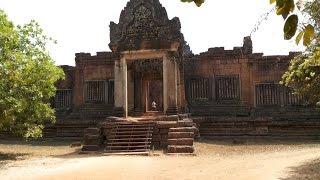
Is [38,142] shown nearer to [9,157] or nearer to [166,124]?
[9,157]

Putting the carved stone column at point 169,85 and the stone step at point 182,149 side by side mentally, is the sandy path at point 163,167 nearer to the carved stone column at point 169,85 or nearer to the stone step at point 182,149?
the stone step at point 182,149

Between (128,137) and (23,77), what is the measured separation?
427 cm

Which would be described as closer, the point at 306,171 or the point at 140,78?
the point at 306,171

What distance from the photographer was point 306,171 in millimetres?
9094

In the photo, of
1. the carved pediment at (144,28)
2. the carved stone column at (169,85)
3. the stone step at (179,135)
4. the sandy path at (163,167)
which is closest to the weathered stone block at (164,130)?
the stone step at (179,135)

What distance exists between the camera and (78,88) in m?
22.2

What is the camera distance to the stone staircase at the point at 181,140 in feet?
42.7

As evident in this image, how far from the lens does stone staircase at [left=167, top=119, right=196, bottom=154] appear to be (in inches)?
513

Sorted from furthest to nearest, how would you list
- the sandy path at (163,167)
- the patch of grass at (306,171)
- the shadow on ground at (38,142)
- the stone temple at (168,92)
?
1. the shadow on ground at (38,142)
2. the stone temple at (168,92)
3. the sandy path at (163,167)
4. the patch of grass at (306,171)

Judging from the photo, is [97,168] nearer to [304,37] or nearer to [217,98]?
[304,37]

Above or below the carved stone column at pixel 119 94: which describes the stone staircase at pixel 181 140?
below

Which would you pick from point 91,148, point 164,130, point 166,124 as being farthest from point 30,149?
point 166,124

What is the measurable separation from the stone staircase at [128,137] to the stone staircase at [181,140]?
0.83 meters

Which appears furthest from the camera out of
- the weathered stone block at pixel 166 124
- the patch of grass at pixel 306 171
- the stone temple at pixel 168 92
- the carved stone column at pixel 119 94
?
the carved stone column at pixel 119 94
